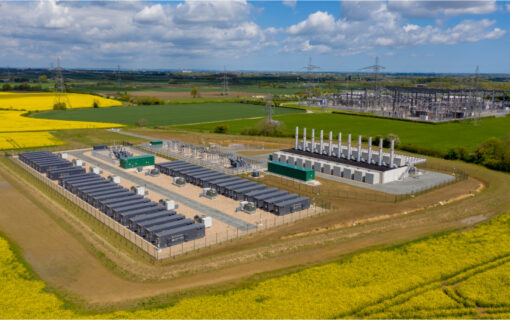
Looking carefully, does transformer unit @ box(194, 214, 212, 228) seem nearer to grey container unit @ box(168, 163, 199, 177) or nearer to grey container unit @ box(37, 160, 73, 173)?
grey container unit @ box(168, 163, 199, 177)

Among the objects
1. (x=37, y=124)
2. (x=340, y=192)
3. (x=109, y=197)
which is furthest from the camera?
(x=37, y=124)

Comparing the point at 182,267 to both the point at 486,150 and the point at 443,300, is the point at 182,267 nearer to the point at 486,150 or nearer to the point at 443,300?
the point at 443,300

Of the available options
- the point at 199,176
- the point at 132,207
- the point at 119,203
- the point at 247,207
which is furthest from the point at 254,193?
the point at 119,203

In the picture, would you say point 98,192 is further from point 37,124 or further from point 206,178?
point 37,124

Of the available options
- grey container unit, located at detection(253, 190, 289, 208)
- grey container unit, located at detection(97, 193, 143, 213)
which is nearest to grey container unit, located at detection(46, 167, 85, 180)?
grey container unit, located at detection(97, 193, 143, 213)

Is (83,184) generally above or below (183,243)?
above

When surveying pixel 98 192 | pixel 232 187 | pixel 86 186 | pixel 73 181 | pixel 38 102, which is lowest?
pixel 98 192

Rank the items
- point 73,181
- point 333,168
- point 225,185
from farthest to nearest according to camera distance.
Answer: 1. point 333,168
2. point 73,181
3. point 225,185

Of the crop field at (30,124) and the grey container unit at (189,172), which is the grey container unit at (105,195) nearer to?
the grey container unit at (189,172)
